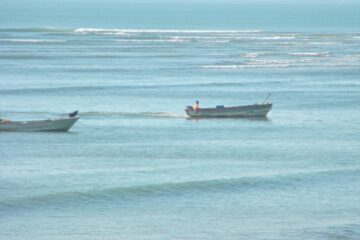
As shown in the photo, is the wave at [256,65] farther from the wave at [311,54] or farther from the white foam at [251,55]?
the wave at [311,54]

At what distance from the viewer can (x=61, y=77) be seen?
63.8m

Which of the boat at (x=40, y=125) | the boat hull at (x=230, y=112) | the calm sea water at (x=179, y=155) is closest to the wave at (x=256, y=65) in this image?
the calm sea water at (x=179, y=155)

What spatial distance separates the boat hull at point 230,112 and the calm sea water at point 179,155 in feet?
1.36

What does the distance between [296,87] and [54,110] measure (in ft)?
47.8

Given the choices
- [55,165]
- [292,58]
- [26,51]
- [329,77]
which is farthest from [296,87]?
[26,51]

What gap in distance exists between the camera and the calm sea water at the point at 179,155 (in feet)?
89.3

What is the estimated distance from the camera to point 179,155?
36.5 m

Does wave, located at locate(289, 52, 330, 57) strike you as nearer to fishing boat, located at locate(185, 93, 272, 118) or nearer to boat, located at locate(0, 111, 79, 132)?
fishing boat, located at locate(185, 93, 272, 118)

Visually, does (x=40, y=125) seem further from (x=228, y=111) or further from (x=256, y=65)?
(x=256, y=65)

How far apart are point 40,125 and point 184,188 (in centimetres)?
1191

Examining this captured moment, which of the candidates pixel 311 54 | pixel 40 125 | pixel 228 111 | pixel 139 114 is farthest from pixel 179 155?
pixel 311 54

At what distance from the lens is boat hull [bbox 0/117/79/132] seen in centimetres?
4144

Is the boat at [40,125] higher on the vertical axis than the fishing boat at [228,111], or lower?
lower

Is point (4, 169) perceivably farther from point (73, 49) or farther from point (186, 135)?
point (73, 49)
